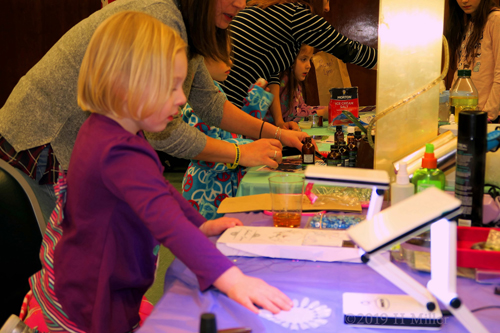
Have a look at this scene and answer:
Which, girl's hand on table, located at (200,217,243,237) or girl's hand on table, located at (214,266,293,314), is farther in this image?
girl's hand on table, located at (200,217,243,237)

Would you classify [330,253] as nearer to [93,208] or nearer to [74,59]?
[93,208]

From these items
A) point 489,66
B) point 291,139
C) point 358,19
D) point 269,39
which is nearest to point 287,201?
point 291,139

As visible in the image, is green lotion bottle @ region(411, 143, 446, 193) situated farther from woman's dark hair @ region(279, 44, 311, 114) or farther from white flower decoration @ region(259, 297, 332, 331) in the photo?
woman's dark hair @ region(279, 44, 311, 114)

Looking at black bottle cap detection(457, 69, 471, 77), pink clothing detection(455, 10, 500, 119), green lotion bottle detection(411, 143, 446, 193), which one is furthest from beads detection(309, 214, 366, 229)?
pink clothing detection(455, 10, 500, 119)

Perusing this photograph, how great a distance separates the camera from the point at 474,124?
970mm

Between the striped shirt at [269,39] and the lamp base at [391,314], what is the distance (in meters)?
1.86

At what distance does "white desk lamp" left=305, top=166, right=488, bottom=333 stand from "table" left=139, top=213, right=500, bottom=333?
0.02 meters

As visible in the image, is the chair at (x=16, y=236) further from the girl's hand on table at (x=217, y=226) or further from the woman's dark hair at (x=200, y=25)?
the woman's dark hair at (x=200, y=25)

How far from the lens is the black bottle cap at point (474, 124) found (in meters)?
0.97

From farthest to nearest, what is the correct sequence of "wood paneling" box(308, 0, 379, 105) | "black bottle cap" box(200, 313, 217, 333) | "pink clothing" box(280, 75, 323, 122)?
"wood paneling" box(308, 0, 379, 105) < "pink clothing" box(280, 75, 323, 122) < "black bottle cap" box(200, 313, 217, 333)

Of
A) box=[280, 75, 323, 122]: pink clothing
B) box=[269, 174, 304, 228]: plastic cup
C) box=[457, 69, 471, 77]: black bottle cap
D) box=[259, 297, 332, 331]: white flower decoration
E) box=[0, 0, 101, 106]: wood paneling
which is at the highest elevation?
box=[0, 0, 101, 106]: wood paneling

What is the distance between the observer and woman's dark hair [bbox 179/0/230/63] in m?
1.36

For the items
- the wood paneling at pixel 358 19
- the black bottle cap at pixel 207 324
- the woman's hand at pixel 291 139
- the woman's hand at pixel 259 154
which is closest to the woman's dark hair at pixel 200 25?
the woman's hand at pixel 259 154

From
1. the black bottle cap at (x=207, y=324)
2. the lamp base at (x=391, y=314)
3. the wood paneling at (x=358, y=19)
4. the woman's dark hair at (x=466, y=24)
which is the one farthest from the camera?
the wood paneling at (x=358, y=19)
